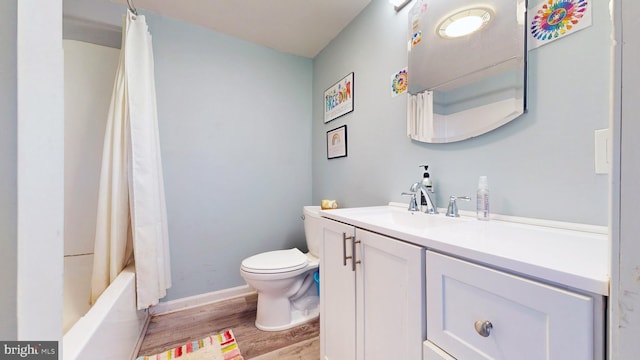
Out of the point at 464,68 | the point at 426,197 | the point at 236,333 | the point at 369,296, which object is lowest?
the point at 236,333

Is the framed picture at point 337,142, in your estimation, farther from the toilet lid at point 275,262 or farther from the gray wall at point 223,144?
the toilet lid at point 275,262

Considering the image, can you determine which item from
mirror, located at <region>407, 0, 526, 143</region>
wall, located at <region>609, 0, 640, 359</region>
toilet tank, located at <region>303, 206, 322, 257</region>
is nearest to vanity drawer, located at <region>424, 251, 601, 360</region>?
wall, located at <region>609, 0, 640, 359</region>

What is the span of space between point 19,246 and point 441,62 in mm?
1480

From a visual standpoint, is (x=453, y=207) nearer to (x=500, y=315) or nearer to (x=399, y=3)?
(x=500, y=315)

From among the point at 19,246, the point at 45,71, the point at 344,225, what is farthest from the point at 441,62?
the point at 19,246

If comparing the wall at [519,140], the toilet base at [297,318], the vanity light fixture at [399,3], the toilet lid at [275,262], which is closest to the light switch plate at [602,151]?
the wall at [519,140]

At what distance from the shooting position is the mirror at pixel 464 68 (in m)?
0.90

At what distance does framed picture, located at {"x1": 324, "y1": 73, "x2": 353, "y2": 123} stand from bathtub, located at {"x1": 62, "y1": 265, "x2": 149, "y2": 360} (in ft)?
5.76

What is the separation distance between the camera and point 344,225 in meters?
1.01

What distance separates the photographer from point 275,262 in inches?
62.6

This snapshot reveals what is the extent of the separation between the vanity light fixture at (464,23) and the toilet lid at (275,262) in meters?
1.54

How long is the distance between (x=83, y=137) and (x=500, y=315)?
2.47 meters

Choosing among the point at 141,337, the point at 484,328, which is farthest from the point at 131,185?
the point at 484,328

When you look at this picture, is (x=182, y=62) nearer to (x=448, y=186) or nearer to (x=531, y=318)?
(x=448, y=186)
